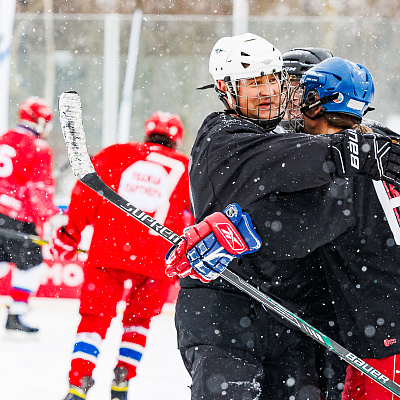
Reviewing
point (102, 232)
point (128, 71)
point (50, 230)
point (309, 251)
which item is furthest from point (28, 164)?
point (128, 71)

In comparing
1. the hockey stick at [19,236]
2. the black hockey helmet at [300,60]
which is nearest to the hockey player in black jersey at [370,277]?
→ the black hockey helmet at [300,60]

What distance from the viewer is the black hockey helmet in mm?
3000

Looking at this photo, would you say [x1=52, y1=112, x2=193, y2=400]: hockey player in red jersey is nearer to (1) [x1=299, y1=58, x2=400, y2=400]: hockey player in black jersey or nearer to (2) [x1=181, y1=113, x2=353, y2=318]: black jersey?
(2) [x1=181, y1=113, x2=353, y2=318]: black jersey

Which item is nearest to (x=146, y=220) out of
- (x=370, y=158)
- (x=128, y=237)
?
(x=370, y=158)

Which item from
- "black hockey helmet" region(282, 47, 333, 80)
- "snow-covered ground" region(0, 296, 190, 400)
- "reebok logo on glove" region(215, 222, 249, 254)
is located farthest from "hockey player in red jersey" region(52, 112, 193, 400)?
"reebok logo on glove" region(215, 222, 249, 254)

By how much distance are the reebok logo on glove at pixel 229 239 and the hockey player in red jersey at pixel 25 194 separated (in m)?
3.41

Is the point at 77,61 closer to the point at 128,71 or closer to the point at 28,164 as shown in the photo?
the point at 128,71

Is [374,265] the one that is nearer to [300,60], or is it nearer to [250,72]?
[250,72]

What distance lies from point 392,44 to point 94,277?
5989 mm

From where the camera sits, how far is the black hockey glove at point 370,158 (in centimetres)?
175

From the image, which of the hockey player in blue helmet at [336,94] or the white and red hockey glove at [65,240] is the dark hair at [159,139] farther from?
the hockey player in blue helmet at [336,94]

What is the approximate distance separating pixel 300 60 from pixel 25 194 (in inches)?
107

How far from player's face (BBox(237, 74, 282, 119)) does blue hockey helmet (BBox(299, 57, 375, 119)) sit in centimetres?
12

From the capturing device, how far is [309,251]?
76.8 inches
